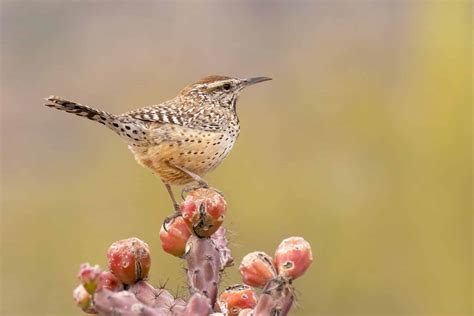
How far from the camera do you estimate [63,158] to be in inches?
1853

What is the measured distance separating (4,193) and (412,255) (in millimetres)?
16091

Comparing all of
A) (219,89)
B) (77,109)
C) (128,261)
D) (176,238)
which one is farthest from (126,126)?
(128,261)

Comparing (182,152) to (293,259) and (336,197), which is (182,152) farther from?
(336,197)

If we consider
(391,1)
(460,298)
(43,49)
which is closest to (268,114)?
(460,298)

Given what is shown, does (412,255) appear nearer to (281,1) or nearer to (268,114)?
(268,114)

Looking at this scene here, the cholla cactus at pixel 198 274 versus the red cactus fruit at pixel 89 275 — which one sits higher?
the red cactus fruit at pixel 89 275

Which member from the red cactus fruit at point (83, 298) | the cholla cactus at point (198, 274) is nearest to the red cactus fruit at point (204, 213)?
the cholla cactus at point (198, 274)

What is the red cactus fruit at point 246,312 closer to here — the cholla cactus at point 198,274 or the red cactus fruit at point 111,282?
the cholla cactus at point 198,274

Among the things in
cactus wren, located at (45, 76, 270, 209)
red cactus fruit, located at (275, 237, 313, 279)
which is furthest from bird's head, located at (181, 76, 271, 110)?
red cactus fruit, located at (275, 237, 313, 279)

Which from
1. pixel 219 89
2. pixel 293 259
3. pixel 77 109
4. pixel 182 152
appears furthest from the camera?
pixel 219 89

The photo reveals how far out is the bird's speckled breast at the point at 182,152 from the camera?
417 cm

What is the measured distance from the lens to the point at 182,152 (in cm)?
418

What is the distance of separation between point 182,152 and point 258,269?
1.49 meters

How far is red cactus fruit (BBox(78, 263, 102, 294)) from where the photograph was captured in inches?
98.0
